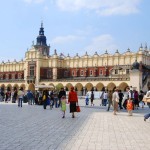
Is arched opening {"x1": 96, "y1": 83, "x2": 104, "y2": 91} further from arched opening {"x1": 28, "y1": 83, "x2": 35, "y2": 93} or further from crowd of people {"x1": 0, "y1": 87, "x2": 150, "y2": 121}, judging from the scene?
crowd of people {"x1": 0, "y1": 87, "x2": 150, "y2": 121}

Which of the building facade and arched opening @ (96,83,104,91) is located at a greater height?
→ the building facade

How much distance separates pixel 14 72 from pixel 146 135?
71.7 m

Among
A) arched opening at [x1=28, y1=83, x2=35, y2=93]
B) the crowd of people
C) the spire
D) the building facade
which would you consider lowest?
the crowd of people

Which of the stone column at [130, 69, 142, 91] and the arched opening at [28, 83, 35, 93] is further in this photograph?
the arched opening at [28, 83, 35, 93]

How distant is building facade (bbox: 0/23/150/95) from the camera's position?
6000cm

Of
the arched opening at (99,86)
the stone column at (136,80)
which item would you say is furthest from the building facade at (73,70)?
the stone column at (136,80)

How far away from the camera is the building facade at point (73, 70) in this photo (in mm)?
60000

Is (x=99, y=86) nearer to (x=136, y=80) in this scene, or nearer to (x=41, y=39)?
A: (x=136, y=80)

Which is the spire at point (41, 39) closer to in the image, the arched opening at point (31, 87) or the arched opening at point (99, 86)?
the arched opening at point (31, 87)

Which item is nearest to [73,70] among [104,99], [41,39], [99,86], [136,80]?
[99,86]

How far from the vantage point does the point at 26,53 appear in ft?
244

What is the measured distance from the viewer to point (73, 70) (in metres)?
70.1

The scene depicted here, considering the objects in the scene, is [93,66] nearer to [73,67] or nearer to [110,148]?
[73,67]

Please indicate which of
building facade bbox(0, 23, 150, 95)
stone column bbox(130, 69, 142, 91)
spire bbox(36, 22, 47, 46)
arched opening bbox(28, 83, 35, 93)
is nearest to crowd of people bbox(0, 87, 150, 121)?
stone column bbox(130, 69, 142, 91)
